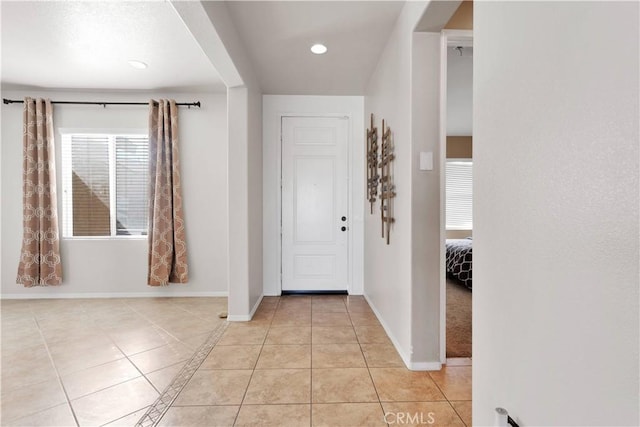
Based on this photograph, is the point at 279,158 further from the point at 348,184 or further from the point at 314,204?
the point at 348,184

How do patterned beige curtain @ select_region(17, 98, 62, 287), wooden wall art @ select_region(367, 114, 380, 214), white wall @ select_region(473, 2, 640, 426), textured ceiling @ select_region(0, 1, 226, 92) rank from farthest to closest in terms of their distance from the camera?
patterned beige curtain @ select_region(17, 98, 62, 287)
wooden wall art @ select_region(367, 114, 380, 214)
textured ceiling @ select_region(0, 1, 226, 92)
white wall @ select_region(473, 2, 640, 426)

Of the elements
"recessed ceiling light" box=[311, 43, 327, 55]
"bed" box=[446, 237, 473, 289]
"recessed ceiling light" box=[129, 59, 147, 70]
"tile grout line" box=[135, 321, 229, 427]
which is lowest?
"tile grout line" box=[135, 321, 229, 427]

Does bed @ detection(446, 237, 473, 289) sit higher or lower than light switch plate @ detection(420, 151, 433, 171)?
lower

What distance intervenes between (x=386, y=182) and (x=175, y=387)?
2.20 metres

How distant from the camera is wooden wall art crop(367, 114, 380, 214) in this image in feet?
10.6

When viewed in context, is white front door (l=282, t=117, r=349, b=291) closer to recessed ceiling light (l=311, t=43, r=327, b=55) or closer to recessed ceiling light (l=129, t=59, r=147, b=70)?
recessed ceiling light (l=311, t=43, r=327, b=55)

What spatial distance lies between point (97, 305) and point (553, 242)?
446 cm

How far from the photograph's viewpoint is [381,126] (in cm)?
301

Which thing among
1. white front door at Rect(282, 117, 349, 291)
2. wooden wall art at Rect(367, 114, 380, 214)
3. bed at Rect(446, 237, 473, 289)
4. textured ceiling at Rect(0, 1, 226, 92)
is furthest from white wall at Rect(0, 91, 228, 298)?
bed at Rect(446, 237, 473, 289)

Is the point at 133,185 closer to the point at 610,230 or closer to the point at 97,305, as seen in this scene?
the point at 97,305

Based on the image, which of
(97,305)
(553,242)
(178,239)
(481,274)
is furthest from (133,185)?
(553,242)

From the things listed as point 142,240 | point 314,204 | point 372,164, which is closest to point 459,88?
point 372,164

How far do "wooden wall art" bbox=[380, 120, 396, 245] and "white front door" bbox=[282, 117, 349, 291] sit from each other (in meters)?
1.15

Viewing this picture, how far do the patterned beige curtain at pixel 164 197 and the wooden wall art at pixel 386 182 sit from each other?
2.52 meters
